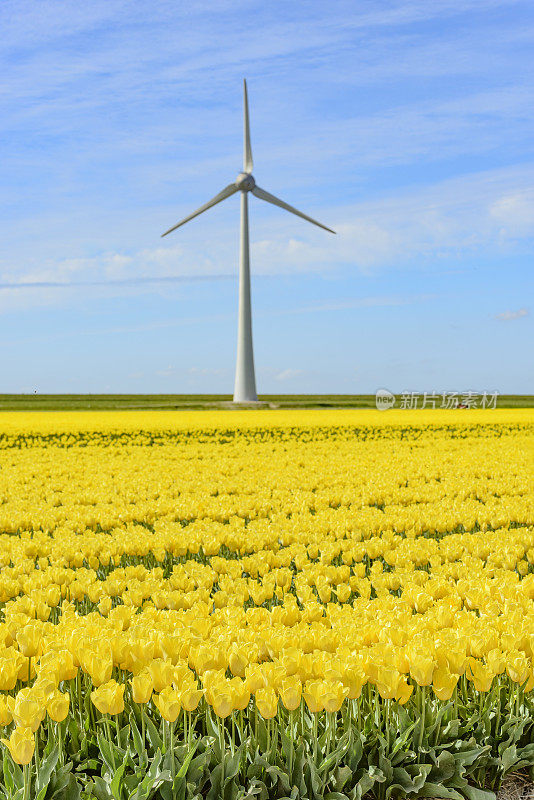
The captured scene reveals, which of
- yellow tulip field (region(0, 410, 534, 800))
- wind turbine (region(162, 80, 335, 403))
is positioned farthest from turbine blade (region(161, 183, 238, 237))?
yellow tulip field (region(0, 410, 534, 800))

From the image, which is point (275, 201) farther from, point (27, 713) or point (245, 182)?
point (27, 713)

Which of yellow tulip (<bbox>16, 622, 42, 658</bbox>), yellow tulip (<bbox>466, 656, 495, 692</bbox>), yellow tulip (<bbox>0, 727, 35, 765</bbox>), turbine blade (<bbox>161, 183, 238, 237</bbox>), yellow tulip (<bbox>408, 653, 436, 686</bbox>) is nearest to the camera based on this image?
yellow tulip (<bbox>0, 727, 35, 765</bbox>)

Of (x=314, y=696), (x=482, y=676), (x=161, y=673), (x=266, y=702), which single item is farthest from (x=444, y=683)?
(x=161, y=673)

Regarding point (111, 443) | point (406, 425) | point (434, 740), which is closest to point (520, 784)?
point (434, 740)

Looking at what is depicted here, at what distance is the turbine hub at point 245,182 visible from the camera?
184 feet

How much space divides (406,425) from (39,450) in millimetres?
17565

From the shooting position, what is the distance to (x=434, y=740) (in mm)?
3740

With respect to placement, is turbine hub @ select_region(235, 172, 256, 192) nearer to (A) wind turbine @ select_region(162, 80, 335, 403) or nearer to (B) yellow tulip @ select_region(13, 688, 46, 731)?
(A) wind turbine @ select_region(162, 80, 335, 403)

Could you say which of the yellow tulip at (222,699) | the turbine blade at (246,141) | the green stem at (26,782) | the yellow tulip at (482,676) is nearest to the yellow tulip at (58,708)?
the green stem at (26,782)

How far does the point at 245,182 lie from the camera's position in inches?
2212

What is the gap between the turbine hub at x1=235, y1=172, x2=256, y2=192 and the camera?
2210 inches

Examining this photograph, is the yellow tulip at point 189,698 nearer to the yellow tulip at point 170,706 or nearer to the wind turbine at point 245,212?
the yellow tulip at point 170,706

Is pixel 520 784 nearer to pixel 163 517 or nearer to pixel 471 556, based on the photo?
pixel 471 556

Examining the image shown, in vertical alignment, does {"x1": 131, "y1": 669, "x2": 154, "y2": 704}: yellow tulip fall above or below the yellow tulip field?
above
